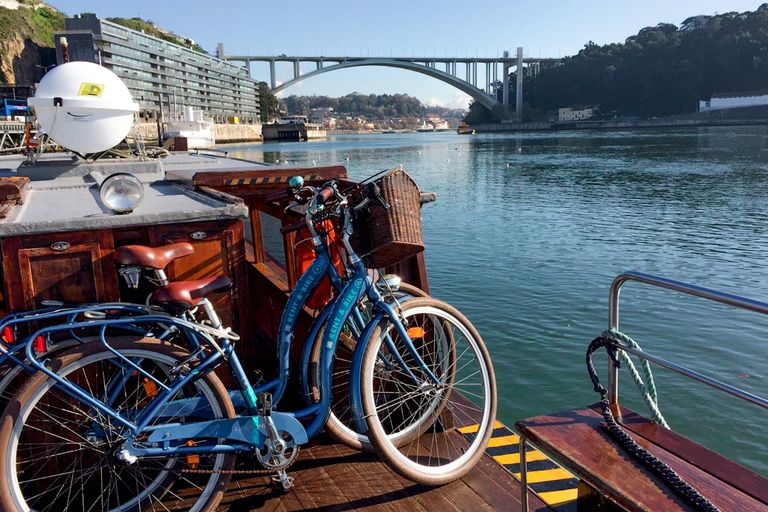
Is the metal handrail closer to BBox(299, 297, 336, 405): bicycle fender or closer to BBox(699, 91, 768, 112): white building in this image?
BBox(299, 297, 336, 405): bicycle fender

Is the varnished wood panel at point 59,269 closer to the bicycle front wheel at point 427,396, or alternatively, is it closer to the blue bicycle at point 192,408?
the blue bicycle at point 192,408

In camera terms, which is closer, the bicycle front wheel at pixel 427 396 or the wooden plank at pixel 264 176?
the bicycle front wheel at pixel 427 396

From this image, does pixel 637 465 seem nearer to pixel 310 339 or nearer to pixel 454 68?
pixel 310 339

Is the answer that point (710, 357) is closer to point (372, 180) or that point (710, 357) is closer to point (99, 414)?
point (372, 180)

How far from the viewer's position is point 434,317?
107 inches

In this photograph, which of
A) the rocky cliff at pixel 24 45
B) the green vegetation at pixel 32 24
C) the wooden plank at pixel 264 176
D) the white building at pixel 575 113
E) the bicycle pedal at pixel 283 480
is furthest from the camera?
the white building at pixel 575 113

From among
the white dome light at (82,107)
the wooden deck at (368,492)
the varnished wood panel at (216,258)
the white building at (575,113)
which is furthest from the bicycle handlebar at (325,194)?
the white building at (575,113)

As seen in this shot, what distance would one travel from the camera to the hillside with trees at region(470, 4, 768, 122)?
268ft

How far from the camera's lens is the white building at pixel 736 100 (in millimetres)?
77438

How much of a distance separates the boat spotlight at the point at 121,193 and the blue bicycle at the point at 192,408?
0.48 m

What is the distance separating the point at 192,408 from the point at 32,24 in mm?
83428

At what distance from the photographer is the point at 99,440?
7.35ft

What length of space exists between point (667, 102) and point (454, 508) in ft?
315

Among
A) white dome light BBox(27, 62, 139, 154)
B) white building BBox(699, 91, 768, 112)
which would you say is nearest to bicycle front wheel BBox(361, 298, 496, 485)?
white dome light BBox(27, 62, 139, 154)
